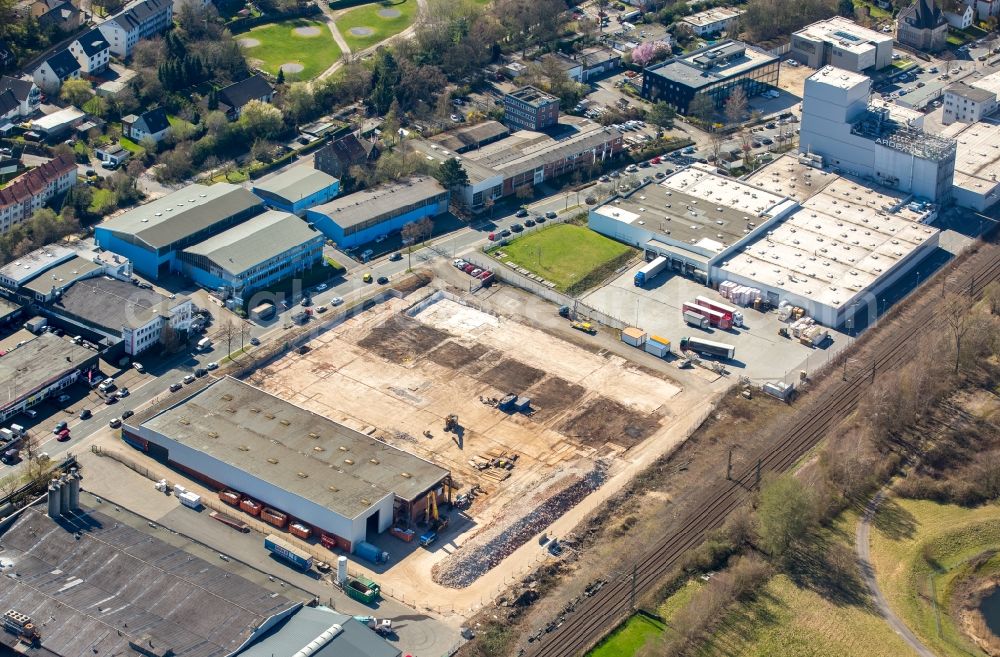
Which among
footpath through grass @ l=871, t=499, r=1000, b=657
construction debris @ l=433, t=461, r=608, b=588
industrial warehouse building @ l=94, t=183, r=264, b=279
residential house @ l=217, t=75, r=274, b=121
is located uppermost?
residential house @ l=217, t=75, r=274, b=121

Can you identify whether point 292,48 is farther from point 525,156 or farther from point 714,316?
point 714,316

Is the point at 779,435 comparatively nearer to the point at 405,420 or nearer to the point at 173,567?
the point at 405,420

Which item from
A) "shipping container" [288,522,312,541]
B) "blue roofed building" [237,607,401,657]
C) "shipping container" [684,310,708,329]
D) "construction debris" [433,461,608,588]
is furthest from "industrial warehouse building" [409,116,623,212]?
"blue roofed building" [237,607,401,657]

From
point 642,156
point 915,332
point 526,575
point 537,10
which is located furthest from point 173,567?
point 537,10

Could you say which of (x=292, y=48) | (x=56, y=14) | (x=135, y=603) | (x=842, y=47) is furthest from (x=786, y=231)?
(x=56, y=14)

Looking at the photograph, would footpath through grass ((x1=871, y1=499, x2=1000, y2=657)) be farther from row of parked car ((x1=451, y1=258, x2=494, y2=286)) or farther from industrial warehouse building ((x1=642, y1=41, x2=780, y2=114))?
industrial warehouse building ((x1=642, y1=41, x2=780, y2=114))
